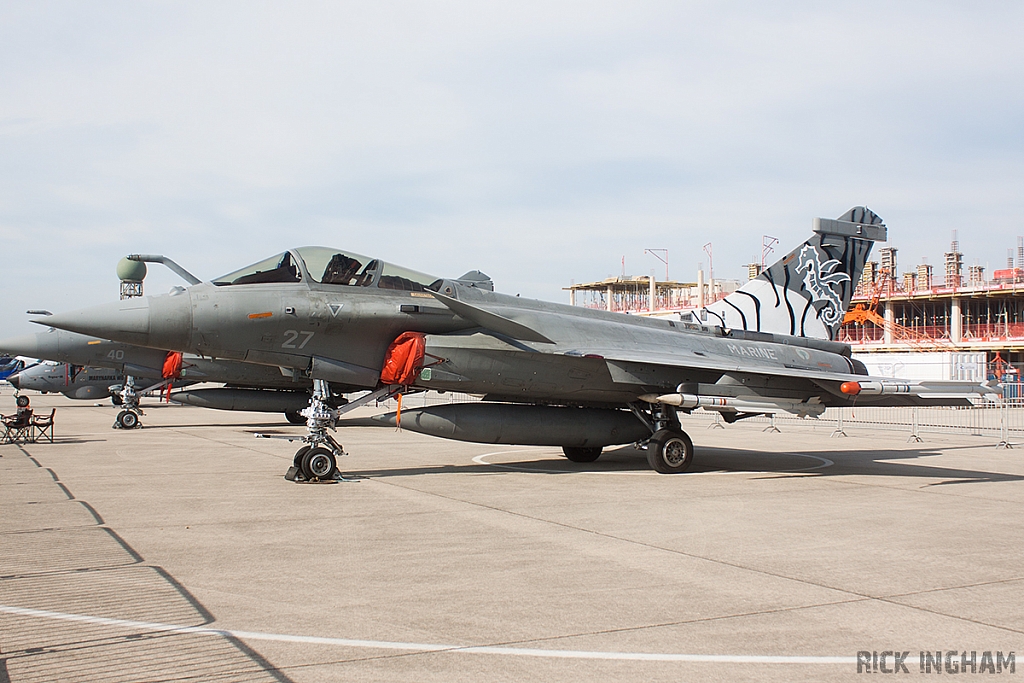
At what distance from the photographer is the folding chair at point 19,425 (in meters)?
17.1

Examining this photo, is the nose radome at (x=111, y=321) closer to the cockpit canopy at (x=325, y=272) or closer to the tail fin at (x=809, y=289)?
the cockpit canopy at (x=325, y=272)

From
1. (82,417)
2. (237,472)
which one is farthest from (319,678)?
(82,417)

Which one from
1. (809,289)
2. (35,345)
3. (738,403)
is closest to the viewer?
(738,403)

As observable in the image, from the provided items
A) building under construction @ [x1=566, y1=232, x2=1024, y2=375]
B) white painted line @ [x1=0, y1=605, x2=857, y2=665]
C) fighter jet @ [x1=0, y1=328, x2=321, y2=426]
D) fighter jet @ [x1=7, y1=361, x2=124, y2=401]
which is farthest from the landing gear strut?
building under construction @ [x1=566, y1=232, x2=1024, y2=375]

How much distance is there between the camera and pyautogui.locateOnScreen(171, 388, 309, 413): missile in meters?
22.2

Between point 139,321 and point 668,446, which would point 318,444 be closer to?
point 139,321

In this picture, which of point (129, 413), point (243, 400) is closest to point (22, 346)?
point (129, 413)

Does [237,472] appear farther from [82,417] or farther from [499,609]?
[82,417]

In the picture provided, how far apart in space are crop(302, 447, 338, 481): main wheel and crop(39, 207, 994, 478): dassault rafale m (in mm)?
14

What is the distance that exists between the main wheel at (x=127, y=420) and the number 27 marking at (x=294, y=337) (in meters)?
13.7

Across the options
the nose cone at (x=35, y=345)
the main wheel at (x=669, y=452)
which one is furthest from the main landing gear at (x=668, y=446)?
the nose cone at (x=35, y=345)

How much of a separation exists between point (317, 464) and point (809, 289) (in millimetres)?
9652

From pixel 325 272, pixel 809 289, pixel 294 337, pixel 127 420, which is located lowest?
pixel 127 420

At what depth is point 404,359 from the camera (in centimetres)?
1121
